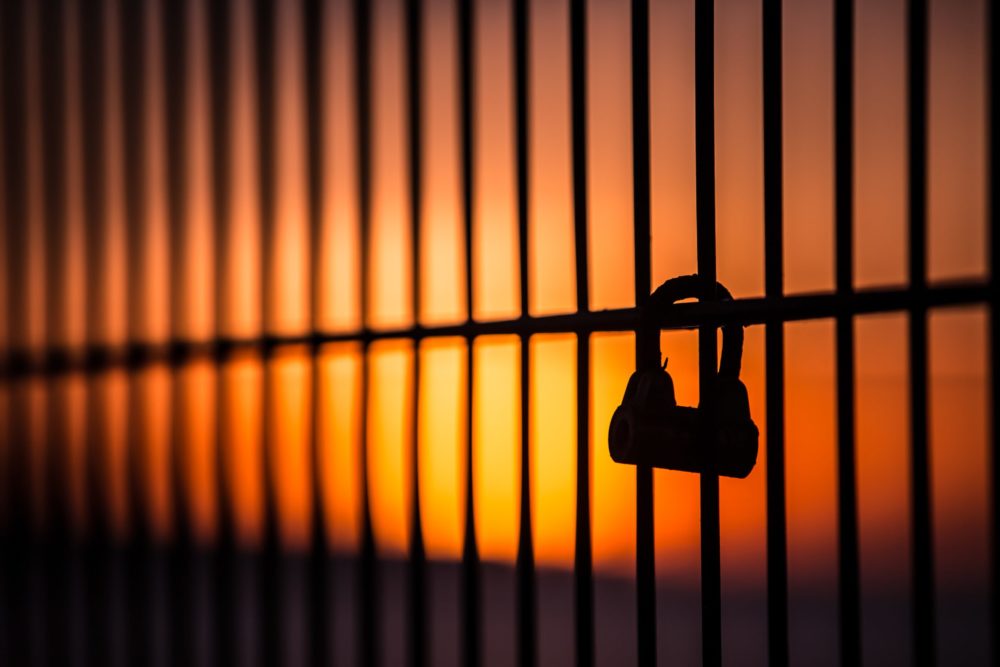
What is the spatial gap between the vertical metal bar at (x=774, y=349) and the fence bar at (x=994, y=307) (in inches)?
9.2

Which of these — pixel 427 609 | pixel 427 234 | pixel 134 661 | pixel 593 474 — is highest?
pixel 427 234

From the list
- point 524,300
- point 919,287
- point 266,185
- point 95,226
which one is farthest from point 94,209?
point 919,287

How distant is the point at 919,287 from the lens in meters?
1.27

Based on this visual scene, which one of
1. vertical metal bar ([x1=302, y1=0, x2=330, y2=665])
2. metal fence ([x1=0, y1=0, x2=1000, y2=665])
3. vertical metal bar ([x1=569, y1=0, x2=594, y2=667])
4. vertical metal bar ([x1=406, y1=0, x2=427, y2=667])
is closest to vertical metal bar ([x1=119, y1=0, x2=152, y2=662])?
metal fence ([x1=0, y1=0, x2=1000, y2=665])

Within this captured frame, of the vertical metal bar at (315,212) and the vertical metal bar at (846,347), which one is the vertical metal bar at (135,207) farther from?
the vertical metal bar at (846,347)

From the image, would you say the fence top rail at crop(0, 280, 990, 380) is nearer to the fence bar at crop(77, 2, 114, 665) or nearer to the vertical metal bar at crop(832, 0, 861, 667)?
the vertical metal bar at crop(832, 0, 861, 667)

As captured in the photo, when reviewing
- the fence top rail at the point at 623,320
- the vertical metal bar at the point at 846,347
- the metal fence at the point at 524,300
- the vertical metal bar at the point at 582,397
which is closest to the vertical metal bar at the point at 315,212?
the metal fence at the point at 524,300

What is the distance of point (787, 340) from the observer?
1.58 meters

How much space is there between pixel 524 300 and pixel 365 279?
0.62 m

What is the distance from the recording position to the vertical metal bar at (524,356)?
179 cm

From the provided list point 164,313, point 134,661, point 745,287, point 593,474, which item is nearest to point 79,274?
point 164,313

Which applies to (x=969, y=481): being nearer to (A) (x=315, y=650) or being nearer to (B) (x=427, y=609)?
(B) (x=427, y=609)

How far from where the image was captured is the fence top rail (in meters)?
1.27

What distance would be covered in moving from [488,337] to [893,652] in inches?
29.1
